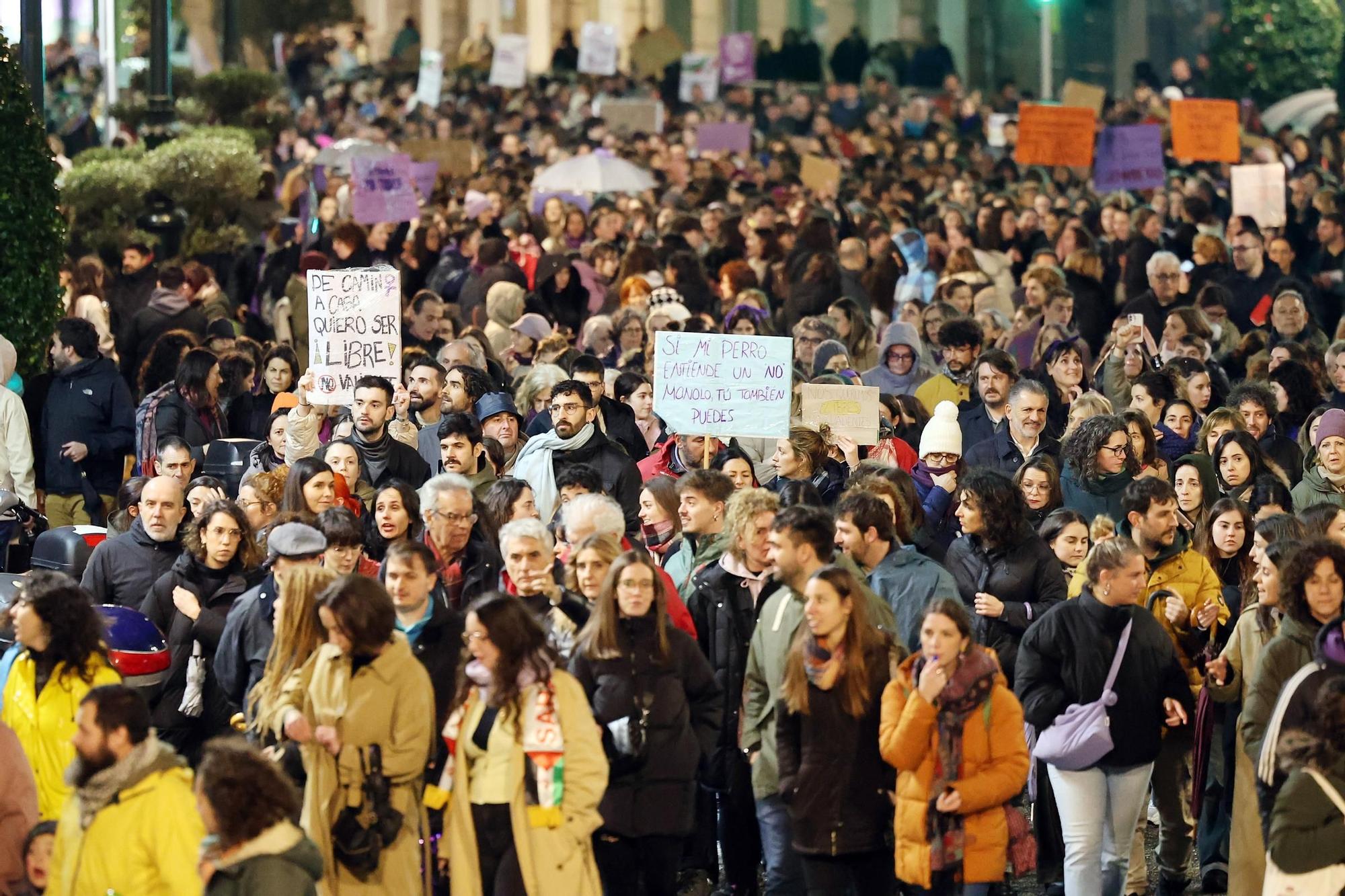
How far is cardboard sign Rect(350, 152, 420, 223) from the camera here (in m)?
20.3

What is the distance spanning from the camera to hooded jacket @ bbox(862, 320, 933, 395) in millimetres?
14961

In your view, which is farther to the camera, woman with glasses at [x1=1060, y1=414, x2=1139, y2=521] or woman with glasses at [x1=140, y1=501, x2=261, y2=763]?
woman with glasses at [x1=1060, y1=414, x2=1139, y2=521]

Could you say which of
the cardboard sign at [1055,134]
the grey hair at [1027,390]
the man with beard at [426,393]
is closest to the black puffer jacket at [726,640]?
the grey hair at [1027,390]

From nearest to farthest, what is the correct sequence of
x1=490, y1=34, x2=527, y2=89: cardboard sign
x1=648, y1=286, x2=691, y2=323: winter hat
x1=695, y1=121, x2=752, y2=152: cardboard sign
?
x1=648, y1=286, x2=691, y2=323: winter hat
x1=695, y1=121, x2=752, y2=152: cardboard sign
x1=490, y1=34, x2=527, y2=89: cardboard sign

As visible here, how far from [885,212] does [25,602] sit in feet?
50.5

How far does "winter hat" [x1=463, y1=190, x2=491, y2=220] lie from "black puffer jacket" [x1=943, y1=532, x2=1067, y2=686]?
1312 cm

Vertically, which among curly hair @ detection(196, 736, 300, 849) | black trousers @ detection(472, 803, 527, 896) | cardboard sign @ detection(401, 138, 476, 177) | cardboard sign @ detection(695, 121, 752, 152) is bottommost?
black trousers @ detection(472, 803, 527, 896)

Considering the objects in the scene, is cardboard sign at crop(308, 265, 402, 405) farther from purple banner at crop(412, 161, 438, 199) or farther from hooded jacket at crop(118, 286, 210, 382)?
purple banner at crop(412, 161, 438, 199)

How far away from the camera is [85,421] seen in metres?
14.3

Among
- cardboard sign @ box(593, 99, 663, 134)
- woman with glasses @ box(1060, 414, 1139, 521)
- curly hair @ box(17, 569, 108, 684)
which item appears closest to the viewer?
curly hair @ box(17, 569, 108, 684)

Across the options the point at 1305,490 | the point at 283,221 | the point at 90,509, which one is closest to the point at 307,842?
the point at 1305,490

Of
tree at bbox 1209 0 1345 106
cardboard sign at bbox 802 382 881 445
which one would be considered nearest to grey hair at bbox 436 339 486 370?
cardboard sign at bbox 802 382 881 445

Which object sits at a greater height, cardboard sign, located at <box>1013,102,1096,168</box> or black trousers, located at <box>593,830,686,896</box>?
cardboard sign, located at <box>1013,102,1096,168</box>

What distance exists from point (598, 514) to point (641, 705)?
48.5 inches
